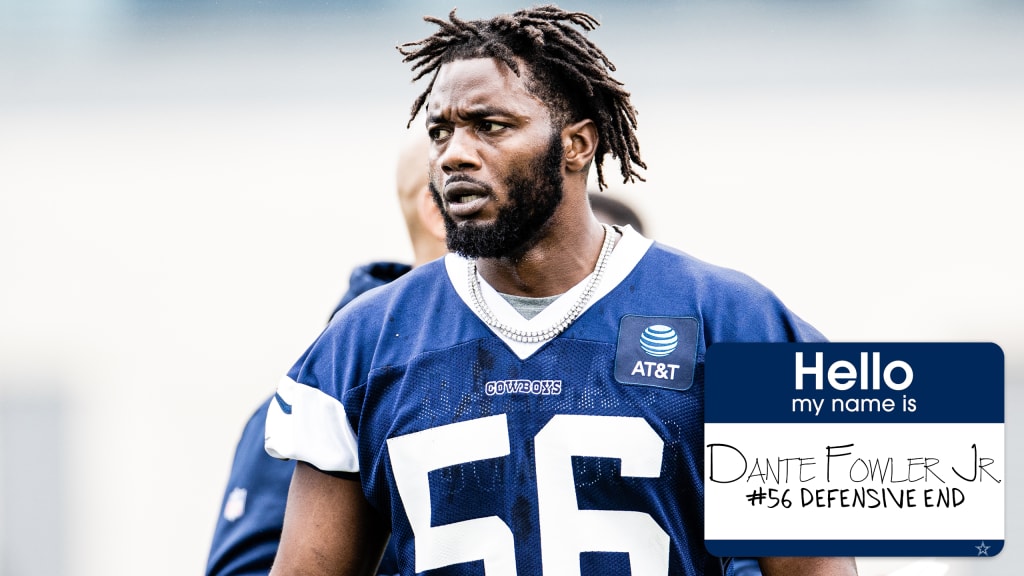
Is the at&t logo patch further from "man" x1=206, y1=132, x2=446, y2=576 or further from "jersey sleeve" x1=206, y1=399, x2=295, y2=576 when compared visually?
"jersey sleeve" x1=206, y1=399, x2=295, y2=576

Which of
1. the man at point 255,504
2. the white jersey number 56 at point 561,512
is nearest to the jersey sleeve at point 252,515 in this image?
the man at point 255,504

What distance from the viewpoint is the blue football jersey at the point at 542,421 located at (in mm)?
2334

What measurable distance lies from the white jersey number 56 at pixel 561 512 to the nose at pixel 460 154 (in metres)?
0.39

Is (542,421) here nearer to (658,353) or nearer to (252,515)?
(658,353)

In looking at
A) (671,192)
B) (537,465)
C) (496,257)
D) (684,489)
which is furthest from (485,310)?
(671,192)

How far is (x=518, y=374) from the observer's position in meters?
2.40

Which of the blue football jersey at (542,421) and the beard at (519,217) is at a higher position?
the beard at (519,217)

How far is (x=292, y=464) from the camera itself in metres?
3.04

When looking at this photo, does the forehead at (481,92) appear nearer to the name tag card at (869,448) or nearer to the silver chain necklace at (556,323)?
the silver chain necklace at (556,323)

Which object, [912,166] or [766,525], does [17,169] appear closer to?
[912,166]

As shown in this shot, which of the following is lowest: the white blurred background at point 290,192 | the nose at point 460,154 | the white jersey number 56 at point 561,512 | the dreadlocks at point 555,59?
the white jersey number 56 at point 561,512

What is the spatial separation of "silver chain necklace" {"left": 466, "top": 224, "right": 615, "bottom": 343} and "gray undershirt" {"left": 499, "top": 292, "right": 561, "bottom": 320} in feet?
0.11

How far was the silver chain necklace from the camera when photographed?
2.43 meters

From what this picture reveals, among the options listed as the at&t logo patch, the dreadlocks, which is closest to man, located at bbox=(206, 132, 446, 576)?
the dreadlocks
